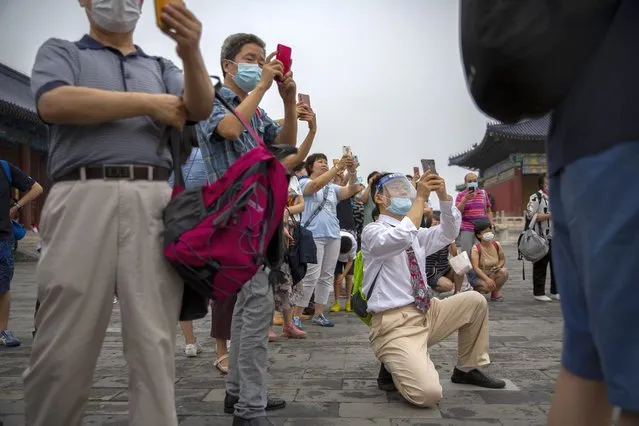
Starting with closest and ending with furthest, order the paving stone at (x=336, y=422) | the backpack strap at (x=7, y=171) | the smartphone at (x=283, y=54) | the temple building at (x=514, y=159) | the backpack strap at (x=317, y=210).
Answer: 1. the smartphone at (x=283, y=54)
2. the paving stone at (x=336, y=422)
3. the backpack strap at (x=7, y=171)
4. the backpack strap at (x=317, y=210)
5. the temple building at (x=514, y=159)

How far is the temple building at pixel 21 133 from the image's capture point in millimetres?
21484

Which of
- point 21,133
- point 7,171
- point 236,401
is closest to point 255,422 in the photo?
point 236,401

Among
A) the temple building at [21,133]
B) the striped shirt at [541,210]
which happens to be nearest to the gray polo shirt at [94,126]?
the striped shirt at [541,210]

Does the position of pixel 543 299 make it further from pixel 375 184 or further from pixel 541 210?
pixel 375 184

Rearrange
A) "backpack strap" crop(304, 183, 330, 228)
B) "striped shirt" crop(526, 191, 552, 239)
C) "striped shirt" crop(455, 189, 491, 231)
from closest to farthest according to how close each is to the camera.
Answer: "backpack strap" crop(304, 183, 330, 228)
"striped shirt" crop(526, 191, 552, 239)
"striped shirt" crop(455, 189, 491, 231)

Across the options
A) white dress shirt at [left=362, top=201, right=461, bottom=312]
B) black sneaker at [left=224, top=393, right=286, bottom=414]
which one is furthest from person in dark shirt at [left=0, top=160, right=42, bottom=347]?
white dress shirt at [left=362, top=201, right=461, bottom=312]

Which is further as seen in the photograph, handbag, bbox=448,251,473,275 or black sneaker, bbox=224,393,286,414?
handbag, bbox=448,251,473,275

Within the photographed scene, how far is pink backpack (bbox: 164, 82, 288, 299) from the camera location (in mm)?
1949

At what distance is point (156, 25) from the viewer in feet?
6.05

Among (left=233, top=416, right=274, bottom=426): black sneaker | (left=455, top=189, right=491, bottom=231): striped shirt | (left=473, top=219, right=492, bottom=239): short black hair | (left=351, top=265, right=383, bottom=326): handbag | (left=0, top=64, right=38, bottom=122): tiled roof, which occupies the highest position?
(left=0, top=64, right=38, bottom=122): tiled roof

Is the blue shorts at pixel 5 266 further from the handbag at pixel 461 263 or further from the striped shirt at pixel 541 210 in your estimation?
the striped shirt at pixel 541 210

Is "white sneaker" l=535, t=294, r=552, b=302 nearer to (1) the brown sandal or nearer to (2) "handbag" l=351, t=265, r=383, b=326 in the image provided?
(2) "handbag" l=351, t=265, r=383, b=326

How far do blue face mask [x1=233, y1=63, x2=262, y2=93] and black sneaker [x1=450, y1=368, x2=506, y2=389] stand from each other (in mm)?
2183

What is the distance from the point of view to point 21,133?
904 inches
